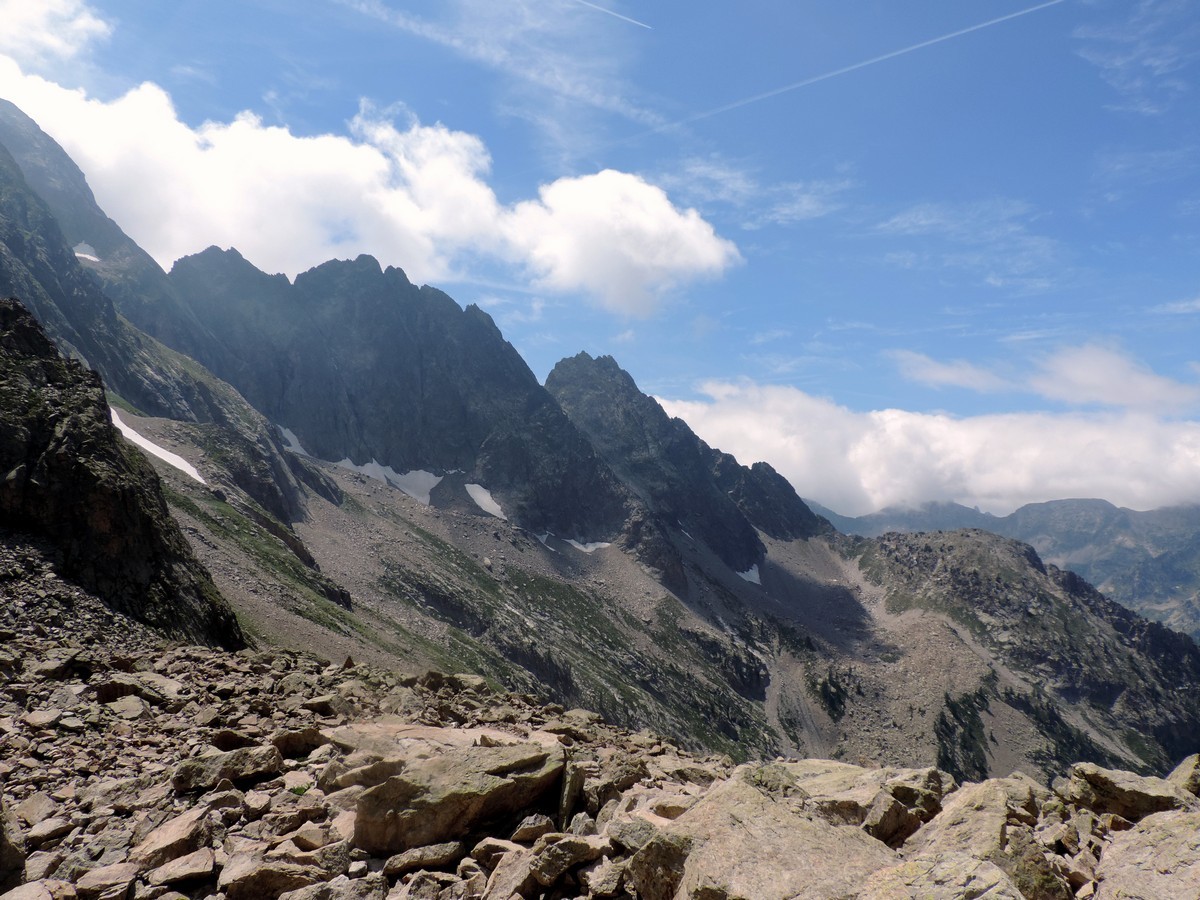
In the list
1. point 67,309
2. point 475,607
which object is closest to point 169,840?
point 475,607

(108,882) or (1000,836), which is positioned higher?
(1000,836)

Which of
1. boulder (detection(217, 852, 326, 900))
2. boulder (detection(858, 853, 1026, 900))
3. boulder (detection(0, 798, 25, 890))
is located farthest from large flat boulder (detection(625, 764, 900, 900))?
boulder (detection(0, 798, 25, 890))

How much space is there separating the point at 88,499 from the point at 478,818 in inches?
1332

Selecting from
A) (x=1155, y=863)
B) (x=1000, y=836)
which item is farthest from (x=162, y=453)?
(x=1155, y=863)

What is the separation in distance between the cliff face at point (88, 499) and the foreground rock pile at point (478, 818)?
51.6 ft

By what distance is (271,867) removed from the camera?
9.84 meters

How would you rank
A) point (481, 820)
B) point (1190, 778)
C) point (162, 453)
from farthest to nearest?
point (162, 453) → point (1190, 778) → point (481, 820)

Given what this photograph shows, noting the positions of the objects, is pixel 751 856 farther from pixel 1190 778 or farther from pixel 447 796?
pixel 1190 778

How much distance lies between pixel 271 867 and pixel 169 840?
6.87ft

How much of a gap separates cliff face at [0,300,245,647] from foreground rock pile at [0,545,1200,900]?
15732 mm

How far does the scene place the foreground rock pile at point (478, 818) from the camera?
8.46 meters

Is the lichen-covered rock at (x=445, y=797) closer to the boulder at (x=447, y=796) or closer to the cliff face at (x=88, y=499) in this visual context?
the boulder at (x=447, y=796)

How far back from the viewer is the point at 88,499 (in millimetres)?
35031

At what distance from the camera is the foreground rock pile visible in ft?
27.8
